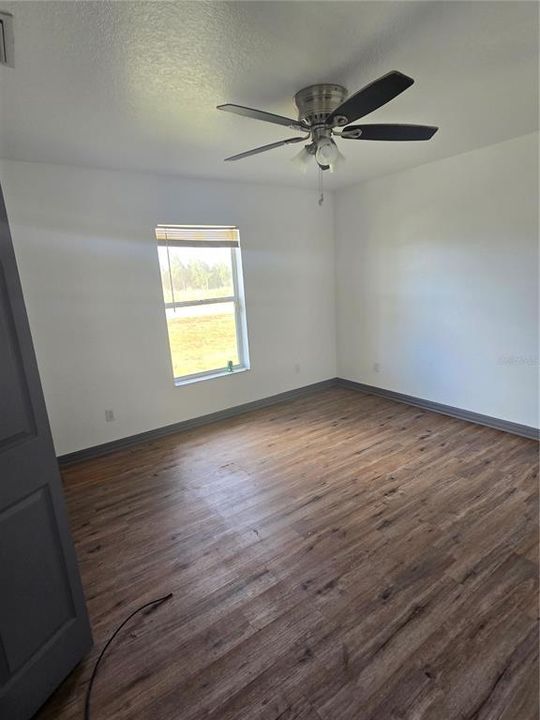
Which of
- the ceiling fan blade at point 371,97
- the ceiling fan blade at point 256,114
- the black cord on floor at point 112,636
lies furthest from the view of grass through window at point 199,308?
the black cord on floor at point 112,636

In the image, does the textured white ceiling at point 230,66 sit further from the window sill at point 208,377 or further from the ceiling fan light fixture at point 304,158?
the window sill at point 208,377

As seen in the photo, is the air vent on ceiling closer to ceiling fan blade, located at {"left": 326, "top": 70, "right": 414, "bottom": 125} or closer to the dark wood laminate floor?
ceiling fan blade, located at {"left": 326, "top": 70, "right": 414, "bottom": 125}

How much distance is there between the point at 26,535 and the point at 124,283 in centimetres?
246

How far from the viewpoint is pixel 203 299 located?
382 centimetres

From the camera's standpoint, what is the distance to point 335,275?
4695 millimetres

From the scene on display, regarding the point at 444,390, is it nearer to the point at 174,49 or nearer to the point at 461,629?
the point at 461,629

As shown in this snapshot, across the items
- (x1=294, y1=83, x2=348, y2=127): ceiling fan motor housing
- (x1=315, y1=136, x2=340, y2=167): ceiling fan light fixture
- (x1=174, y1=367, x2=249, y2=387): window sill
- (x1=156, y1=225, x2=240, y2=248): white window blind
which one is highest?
(x1=294, y1=83, x2=348, y2=127): ceiling fan motor housing

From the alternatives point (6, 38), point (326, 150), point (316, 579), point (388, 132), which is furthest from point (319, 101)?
point (316, 579)

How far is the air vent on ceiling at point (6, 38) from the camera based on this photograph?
1.26 meters

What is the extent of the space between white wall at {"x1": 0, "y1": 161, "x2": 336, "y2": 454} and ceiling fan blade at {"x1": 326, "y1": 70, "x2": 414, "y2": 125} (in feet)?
6.87

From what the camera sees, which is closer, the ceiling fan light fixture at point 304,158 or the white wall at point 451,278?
the ceiling fan light fixture at point 304,158

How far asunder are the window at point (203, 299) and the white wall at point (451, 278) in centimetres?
152

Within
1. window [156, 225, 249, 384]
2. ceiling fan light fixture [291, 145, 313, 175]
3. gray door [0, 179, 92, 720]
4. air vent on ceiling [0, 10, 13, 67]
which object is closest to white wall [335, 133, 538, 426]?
window [156, 225, 249, 384]

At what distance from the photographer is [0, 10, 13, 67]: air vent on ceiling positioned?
4.14ft
